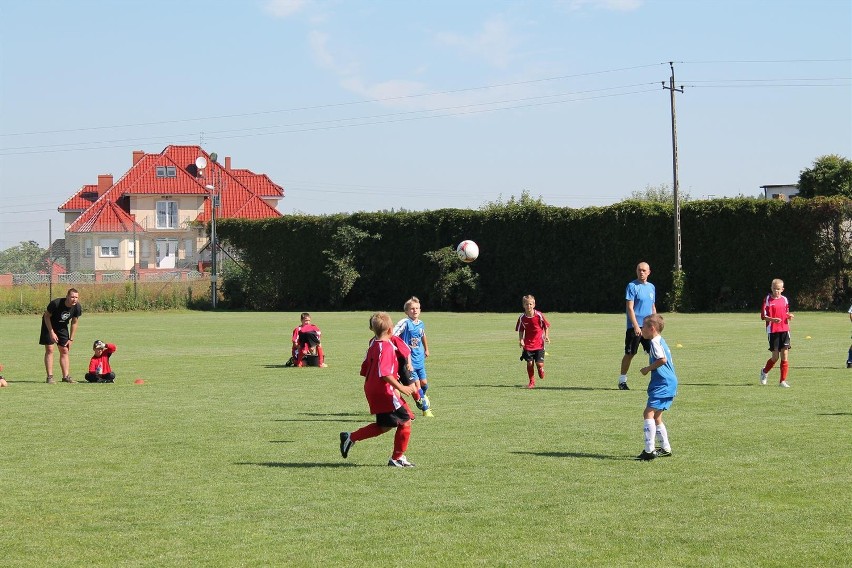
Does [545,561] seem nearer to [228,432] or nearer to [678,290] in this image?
[228,432]

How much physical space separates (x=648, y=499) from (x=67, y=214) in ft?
308

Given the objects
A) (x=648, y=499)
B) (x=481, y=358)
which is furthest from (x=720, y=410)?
(x=481, y=358)

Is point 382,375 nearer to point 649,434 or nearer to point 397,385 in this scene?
point 397,385

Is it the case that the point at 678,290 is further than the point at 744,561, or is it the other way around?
the point at 678,290

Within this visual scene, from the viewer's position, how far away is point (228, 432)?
522 inches

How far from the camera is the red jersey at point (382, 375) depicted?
10680 mm

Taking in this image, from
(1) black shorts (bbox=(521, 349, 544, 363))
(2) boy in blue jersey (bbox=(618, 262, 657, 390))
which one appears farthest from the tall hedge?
(1) black shorts (bbox=(521, 349, 544, 363))

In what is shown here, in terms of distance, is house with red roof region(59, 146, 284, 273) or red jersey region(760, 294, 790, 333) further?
house with red roof region(59, 146, 284, 273)

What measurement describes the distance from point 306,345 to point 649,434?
1288 cm

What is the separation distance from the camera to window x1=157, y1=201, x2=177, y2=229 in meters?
88.7

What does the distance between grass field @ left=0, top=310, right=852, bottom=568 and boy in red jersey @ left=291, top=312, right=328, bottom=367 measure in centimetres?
178

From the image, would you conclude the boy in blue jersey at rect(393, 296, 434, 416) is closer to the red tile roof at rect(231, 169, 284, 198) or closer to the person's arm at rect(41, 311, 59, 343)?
the person's arm at rect(41, 311, 59, 343)

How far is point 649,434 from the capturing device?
1093 centimetres

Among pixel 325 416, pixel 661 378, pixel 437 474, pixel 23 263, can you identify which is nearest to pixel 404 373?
pixel 437 474
